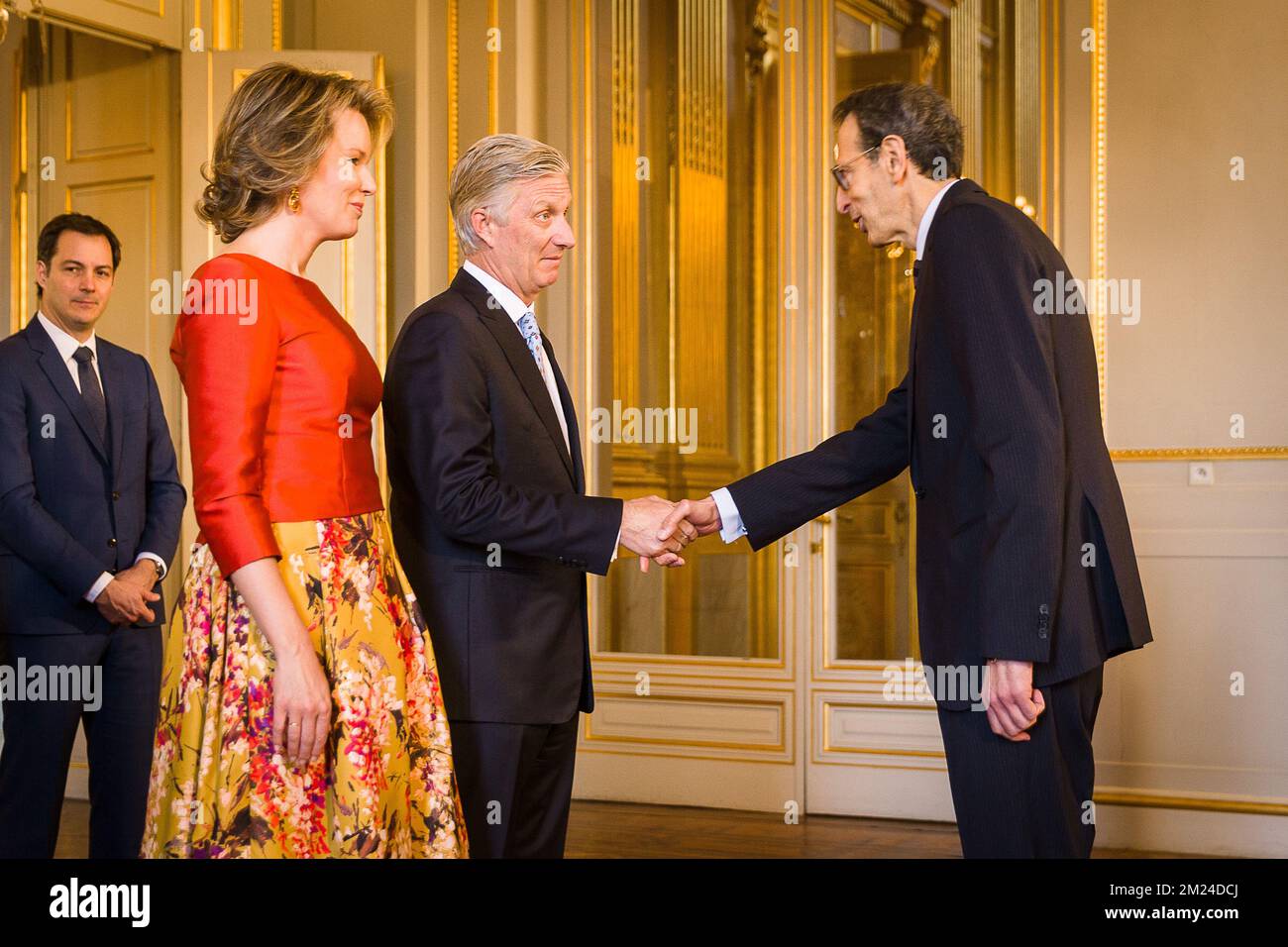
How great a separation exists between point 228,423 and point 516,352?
53 cm

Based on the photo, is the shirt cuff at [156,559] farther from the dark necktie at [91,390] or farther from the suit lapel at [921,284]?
the suit lapel at [921,284]

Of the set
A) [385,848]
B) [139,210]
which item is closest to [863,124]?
[385,848]

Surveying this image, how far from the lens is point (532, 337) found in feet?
7.34

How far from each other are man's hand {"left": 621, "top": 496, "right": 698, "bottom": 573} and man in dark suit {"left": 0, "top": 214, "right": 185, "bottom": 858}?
1437 mm

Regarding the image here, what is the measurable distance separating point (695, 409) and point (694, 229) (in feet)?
2.14

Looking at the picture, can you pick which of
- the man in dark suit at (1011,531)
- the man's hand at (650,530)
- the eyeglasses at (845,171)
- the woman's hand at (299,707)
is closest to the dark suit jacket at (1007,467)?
the man in dark suit at (1011,531)

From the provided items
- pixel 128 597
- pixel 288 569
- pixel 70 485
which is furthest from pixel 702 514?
pixel 70 485

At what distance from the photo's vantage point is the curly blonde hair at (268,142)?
1.89 m

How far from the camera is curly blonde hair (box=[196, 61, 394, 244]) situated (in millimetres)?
1893

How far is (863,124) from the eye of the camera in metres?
2.27

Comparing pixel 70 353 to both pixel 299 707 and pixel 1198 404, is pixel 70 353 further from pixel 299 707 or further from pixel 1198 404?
pixel 1198 404

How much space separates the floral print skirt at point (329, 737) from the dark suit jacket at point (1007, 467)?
760mm

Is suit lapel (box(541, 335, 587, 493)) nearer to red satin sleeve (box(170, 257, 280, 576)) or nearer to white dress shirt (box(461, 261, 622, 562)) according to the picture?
white dress shirt (box(461, 261, 622, 562))

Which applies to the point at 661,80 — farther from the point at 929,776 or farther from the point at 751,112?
the point at 929,776
